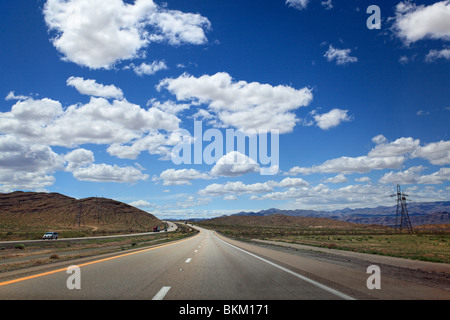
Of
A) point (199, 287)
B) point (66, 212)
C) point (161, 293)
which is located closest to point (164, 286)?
point (199, 287)

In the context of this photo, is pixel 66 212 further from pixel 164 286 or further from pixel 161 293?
pixel 161 293

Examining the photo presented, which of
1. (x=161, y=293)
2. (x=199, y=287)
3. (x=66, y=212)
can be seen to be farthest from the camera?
(x=66, y=212)

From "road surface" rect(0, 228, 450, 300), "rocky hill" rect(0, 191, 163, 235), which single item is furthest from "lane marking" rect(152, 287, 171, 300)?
"rocky hill" rect(0, 191, 163, 235)

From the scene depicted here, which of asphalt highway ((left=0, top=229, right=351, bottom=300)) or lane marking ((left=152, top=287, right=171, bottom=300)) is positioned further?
asphalt highway ((left=0, top=229, right=351, bottom=300))

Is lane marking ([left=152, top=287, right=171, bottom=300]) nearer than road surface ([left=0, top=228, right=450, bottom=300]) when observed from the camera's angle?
Yes

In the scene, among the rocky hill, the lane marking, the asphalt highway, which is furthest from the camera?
the rocky hill

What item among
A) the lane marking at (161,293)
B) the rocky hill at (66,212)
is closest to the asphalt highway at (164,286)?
the lane marking at (161,293)

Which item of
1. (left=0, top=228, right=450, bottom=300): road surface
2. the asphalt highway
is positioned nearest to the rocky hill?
Result: the asphalt highway

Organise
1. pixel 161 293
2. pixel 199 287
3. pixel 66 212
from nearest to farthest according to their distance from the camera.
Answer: pixel 161 293 → pixel 199 287 → pixel 66 212

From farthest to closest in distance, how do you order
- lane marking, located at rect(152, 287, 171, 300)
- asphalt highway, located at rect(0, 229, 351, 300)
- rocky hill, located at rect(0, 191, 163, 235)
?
1. rocky hill, located at rect(0, 191, 163, 235)
2. asphalt highway, located at rect(0, 229, 351, 300)
3. lane marking, located at rect(152, 287, 171, 300)

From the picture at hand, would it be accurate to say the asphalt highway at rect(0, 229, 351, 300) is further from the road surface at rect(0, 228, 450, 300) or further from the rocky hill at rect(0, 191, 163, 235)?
the rocky hill at rect(0, 191, 163, 235)

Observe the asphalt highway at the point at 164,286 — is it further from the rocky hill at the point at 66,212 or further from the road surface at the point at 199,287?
the rocky hill at the point at 66,212
